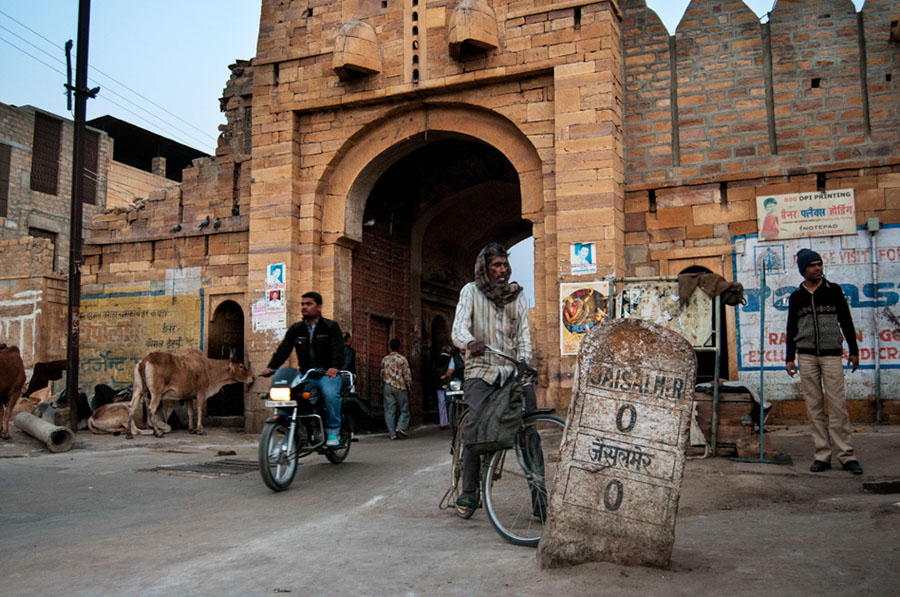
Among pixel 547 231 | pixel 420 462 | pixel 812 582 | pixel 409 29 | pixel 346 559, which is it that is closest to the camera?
pixel 812 582

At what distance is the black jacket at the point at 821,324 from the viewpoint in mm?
6453

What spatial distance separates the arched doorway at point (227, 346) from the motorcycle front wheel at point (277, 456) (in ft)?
27.1

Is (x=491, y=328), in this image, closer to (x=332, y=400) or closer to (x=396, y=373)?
(x=332, y=400)

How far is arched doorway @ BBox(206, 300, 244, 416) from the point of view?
47.1ft

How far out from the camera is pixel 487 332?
4.79m

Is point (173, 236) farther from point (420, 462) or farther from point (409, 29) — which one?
point (420, 462)

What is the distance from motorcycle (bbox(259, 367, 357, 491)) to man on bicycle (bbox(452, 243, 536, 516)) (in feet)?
7.01

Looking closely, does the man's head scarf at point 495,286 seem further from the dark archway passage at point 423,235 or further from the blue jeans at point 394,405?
the dark archway passage at point 423,235

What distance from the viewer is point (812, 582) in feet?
9.69

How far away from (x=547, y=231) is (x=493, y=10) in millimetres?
3768

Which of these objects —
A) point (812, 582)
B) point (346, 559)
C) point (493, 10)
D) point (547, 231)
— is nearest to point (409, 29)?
point (493, 10)

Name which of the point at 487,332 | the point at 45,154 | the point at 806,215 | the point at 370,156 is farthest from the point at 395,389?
the point at 45,154

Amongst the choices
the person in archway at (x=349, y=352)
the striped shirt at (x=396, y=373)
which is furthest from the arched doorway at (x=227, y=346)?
the striped shirt at (x=396, y=373)

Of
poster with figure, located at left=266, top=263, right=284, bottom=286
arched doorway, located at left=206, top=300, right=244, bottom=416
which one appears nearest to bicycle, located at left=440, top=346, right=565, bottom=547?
poster with figure, located at left=266, top=263, right=284, bottom=286
